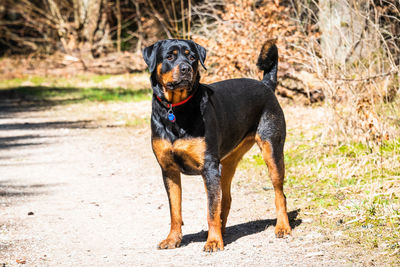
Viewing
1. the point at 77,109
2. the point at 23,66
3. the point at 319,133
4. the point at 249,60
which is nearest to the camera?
the point at 319,133

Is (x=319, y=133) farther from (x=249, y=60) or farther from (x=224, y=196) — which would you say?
(x=224, y=196)

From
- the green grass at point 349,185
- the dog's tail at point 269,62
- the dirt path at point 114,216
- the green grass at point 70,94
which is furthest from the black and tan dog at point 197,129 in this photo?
the green grass at point 70,94

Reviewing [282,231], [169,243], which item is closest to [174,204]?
[169,243]

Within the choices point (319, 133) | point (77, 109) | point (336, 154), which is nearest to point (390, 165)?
point (336, 154)

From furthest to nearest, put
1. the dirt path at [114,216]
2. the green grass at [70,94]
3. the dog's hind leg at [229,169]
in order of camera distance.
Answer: the green grass at [70,94] < the dog's hind leg at [229,169] < the dirt path at [114,216]

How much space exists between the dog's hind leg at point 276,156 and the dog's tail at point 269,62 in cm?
57

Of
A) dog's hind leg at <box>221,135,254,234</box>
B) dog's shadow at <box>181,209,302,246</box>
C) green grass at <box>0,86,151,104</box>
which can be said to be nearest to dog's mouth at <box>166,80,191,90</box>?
dog's hind leg at <box>221,135,254,234</box>

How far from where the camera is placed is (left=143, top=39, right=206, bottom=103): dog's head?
4.70m

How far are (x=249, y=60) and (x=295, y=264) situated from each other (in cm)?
725

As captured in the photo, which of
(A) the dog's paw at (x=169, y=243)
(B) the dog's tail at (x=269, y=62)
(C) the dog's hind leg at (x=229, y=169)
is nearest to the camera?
(A) the dog's paw at (x=169, y=243)

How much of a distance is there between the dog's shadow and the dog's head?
4.26 ft

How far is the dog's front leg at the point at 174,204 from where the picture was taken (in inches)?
193

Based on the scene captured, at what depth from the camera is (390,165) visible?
262 inches

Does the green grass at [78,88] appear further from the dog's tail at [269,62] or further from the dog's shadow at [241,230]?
the dog's shadow at [241,230]
